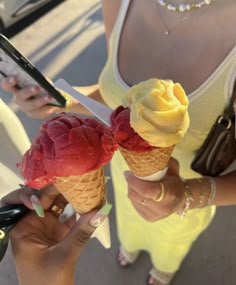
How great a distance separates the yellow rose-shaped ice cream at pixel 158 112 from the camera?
70 cm

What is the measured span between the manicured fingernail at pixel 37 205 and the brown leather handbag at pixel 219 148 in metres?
0.41

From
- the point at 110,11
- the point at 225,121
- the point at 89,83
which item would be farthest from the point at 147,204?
the point at 89,83

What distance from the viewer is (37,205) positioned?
0.93 meters

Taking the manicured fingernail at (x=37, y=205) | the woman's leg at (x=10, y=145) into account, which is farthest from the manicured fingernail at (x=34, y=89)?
the manicured fingernail at (x=37, y=205)

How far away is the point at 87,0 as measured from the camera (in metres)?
3.32

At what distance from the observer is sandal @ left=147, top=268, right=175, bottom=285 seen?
66.9 inches

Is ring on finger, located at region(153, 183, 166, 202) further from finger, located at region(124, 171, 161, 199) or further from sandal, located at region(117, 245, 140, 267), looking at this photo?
sandal, located at region(117, 245, 140, 267)

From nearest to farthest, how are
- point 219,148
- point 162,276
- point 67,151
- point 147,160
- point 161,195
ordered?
point 67,151, point 147,160, point 161,195, point 219,148, point 162,276

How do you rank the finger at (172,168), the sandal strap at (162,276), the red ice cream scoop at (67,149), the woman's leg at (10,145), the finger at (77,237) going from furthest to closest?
the sandal strap at (162,276) < the woman's leg at (10,145) < the finger at (172,168) < the finger at (77,237) < the red ice cream scoop at (67,149)

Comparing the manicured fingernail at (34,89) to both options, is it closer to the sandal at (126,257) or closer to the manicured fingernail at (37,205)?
the manicured fingernail at (37,205)

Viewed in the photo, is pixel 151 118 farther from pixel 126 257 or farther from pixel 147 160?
pixel 126 257

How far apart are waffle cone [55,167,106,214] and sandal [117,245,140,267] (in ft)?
3.02

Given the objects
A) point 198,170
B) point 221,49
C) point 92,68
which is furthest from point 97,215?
point 92,68

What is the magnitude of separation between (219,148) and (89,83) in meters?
1.74
